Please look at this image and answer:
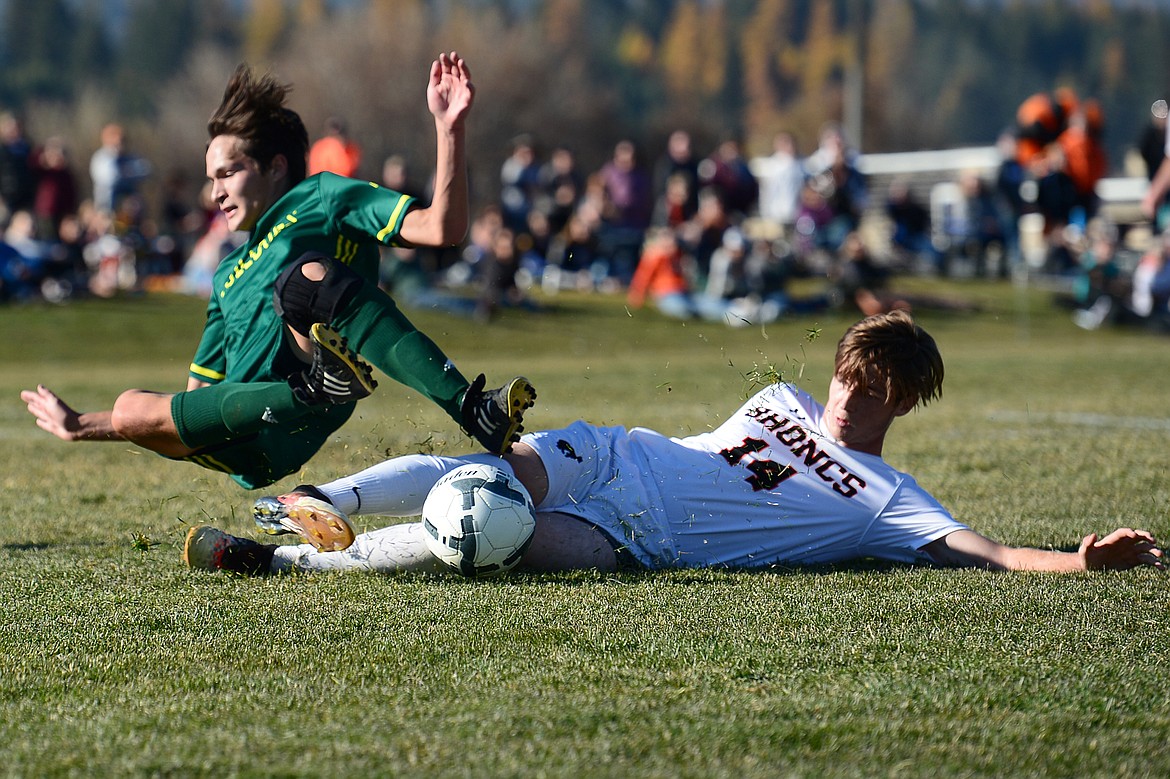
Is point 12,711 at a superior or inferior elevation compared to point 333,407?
inferior

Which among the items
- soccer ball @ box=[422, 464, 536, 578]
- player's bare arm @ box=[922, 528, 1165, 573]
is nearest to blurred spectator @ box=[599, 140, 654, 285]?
player's bare arm @ box=[922, 528, 1165, 573]

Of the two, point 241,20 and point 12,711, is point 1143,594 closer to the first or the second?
point 12,711

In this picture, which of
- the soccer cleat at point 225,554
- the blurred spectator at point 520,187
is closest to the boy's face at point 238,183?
the soccer cleat at point 225,554

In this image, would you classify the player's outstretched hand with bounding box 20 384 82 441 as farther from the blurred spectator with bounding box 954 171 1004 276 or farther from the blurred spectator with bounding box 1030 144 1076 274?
the blurred spectator with bounding box 954 171 1004 276

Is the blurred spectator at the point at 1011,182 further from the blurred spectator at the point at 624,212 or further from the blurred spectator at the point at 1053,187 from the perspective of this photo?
the blurred spectator at the point at 624,212

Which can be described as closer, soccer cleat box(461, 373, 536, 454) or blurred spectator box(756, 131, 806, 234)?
soccer cleat box(461, 373, 536, 454)

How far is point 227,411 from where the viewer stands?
4.80m

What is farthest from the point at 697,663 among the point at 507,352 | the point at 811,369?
the point at 507,352

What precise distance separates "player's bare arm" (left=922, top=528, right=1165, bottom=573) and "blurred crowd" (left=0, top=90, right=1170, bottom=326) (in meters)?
12.3

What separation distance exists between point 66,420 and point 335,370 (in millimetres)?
1127

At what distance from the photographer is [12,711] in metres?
2.99

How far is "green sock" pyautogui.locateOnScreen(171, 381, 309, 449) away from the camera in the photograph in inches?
186

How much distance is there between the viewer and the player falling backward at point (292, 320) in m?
4.50

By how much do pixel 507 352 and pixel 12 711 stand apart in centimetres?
1273
